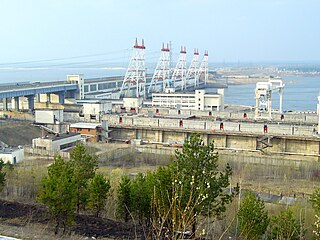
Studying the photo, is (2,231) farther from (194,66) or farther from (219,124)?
(194,66)

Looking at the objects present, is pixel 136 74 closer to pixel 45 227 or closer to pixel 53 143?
pixel 53 143

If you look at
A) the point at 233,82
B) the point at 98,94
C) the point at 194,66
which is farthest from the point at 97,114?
the point at 233,82

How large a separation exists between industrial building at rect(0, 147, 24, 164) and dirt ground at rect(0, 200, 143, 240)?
279cm

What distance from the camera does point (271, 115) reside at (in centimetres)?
1120

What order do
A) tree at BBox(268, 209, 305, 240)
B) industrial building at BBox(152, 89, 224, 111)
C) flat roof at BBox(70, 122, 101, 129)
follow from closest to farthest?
tree at BBox(268, 209, 305, 240) → flat roof at BBox(70, 122, 101, 129) → industrial building at BBox(152, 89, 224, 111)

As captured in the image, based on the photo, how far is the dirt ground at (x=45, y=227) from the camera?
137 inches

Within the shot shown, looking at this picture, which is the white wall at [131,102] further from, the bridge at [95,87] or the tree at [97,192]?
the tree at [97,192]

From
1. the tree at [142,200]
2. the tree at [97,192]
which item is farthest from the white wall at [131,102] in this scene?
the tree at [142,200]

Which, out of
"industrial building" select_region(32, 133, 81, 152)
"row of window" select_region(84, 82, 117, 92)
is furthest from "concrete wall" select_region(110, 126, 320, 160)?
"row of window" select_region(84, 82, 117, 92)

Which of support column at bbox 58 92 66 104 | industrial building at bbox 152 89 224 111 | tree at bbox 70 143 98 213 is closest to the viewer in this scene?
tree at bbox 70 143 98 213

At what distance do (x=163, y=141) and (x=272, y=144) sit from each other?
235cm

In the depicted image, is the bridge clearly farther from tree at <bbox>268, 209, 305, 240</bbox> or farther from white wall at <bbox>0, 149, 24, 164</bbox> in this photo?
tree at <bbox>268, 209, 305, 240</bbox>

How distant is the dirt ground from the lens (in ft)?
11.4

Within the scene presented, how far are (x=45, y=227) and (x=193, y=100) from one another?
11.3 m
